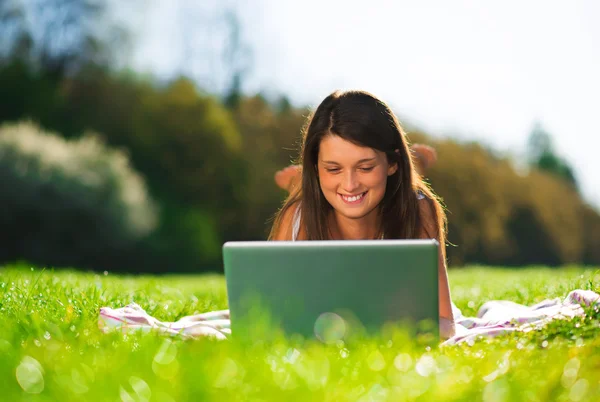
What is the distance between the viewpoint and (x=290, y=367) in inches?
84.2

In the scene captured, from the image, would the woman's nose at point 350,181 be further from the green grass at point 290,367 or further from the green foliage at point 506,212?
the green foliage at point 506,212

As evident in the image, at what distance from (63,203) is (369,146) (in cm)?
1330

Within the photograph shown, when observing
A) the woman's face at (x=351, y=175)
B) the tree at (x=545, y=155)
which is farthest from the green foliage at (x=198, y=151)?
the woman's face at (x=351, y=175)

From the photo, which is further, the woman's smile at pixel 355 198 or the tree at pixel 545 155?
the tree at pixel 545 155

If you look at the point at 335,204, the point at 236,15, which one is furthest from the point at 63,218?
the point at 335,204

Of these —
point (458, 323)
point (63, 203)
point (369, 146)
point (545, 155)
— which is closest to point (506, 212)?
point (545, 155)

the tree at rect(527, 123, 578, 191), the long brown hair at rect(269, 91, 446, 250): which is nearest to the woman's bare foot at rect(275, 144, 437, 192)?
the long brown hair at rect(269, 91, 446, 250)

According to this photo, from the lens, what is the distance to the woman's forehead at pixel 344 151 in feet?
12.7

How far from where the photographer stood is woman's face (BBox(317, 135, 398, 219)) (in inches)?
152

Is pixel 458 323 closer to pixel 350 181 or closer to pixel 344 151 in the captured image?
pixel 350 181

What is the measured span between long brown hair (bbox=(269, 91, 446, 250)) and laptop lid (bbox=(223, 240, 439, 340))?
151 centimetres

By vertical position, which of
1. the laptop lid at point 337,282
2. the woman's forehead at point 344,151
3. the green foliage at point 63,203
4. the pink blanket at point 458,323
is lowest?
the green foliage at point 63,203

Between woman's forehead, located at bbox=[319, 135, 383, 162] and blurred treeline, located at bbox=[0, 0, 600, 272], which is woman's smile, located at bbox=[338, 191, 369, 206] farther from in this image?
blurred treeline, located at bbox=[0, 0, 600, 272]

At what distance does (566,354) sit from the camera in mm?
2428
